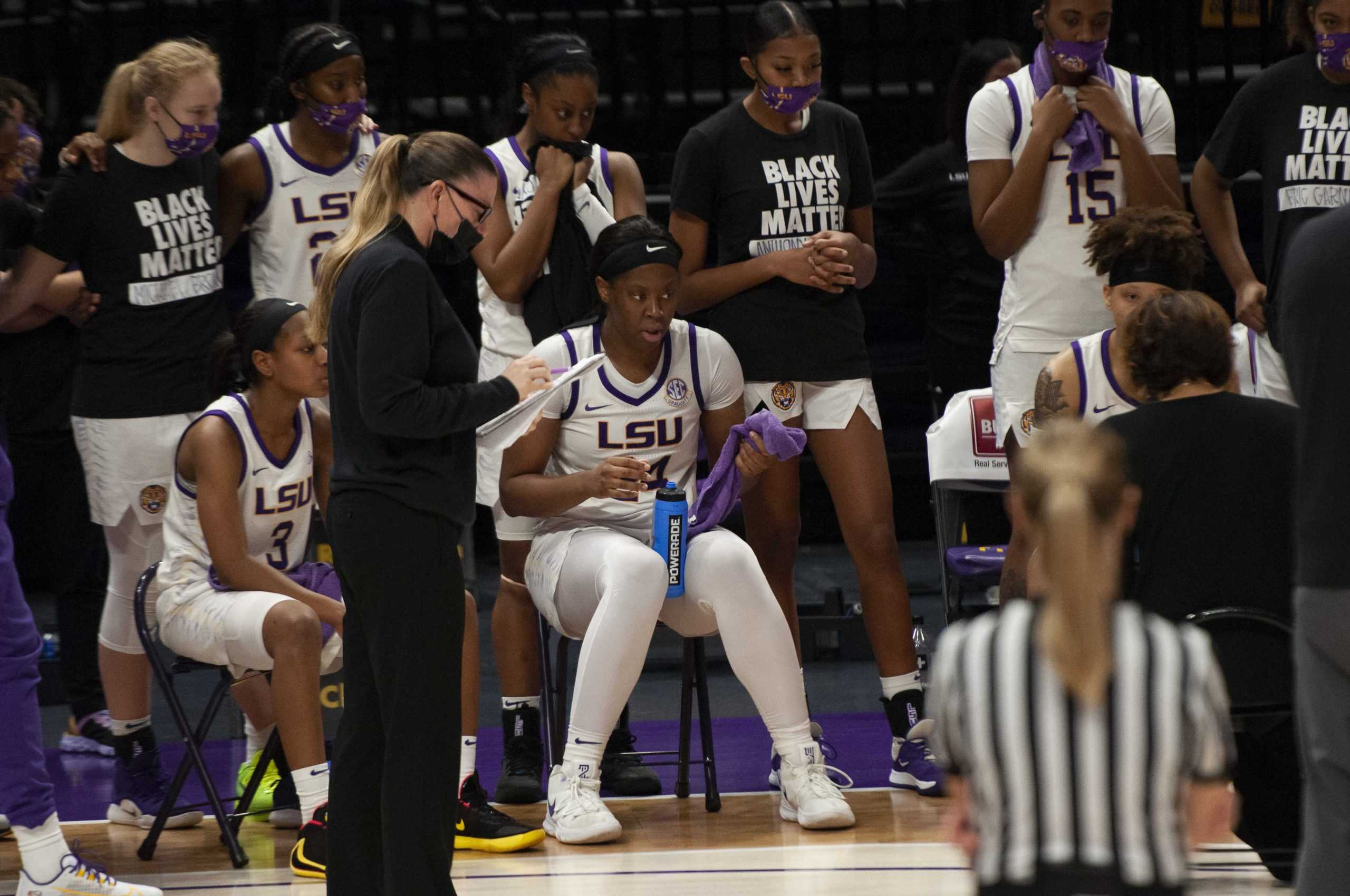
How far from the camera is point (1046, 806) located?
1943 mm

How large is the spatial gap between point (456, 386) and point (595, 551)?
1306 mm

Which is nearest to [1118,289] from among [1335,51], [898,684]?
[1335,51]

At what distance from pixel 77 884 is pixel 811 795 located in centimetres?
175

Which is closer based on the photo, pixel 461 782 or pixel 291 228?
pixel 461 782

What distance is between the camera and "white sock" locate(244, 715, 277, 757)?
4.64 metres

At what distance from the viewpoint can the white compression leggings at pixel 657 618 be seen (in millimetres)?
4188

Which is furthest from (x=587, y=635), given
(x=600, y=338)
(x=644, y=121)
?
(x=644, y=121)

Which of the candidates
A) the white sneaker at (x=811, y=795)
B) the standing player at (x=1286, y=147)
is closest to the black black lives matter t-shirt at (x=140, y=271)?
the white sneaker at (x=811, y=795)

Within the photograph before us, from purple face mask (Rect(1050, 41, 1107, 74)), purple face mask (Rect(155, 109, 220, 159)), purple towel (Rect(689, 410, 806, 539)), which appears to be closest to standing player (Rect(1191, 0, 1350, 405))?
purple face mask (Rect(1050, 41, 1107, 74))

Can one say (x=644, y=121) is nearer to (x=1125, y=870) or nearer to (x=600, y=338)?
(x=600, y=338)

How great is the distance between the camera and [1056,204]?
4430 mm

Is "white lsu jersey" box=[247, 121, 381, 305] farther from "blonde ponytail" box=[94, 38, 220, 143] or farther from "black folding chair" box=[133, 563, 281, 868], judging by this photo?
"black folding chair" box=[133, 563, 281, 868]

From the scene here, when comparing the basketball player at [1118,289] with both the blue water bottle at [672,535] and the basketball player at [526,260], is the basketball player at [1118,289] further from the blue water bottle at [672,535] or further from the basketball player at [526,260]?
the basketball player at [526,260]

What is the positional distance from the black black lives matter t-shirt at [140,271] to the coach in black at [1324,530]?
3.10 meters
